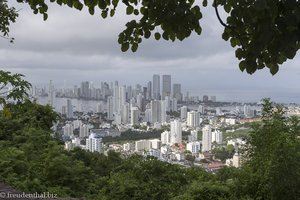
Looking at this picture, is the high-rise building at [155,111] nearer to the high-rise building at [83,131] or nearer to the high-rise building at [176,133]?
the high-rise building at [176,133]

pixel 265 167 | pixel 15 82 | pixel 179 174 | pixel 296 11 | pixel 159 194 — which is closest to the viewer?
pixel 296 11

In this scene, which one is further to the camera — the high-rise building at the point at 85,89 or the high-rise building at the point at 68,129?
the high-rise building at the point at 85,89

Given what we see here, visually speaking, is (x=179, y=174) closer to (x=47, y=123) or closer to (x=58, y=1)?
(x=47, y=123)

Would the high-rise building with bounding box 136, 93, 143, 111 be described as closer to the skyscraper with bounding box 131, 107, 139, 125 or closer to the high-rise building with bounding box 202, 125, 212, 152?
the skyscraper with bounding box 131, 107, 139, 125

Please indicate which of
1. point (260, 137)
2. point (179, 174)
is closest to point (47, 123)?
point (179, 174)

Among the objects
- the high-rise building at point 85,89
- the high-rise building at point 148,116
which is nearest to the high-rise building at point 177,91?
the high-rise building at point 148,116

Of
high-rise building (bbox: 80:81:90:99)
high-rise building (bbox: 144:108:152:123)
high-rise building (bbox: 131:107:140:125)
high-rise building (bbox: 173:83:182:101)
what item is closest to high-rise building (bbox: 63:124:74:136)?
high-rise building (bbox: 131:107:140:125)

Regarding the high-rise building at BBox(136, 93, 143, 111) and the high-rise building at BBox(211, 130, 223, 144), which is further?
the high-rise building at BBox(136, 93, 143, 111)

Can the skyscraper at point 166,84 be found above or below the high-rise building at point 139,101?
above

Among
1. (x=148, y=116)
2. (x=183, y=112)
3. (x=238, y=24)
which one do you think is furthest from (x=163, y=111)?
(x=238, y=24)
